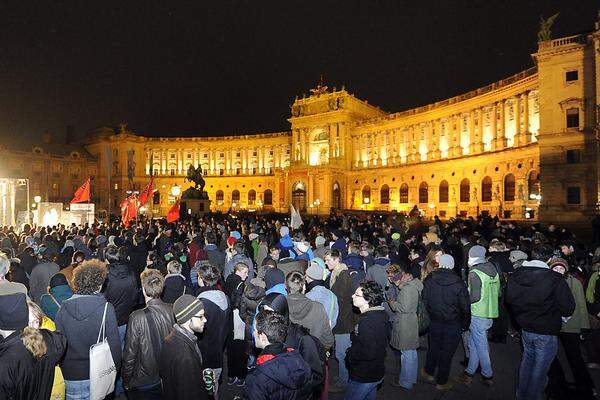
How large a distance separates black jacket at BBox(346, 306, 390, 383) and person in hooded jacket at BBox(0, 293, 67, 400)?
132 inches

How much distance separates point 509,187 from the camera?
47312 mm

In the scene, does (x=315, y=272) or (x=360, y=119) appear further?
(x=360, y=119)

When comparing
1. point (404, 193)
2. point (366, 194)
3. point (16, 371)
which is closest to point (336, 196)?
point (366, 194)

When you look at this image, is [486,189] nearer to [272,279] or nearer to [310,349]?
[272,279]

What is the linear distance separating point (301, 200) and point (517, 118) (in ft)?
112

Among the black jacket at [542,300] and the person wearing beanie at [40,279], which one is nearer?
the black jacket at [542,300]

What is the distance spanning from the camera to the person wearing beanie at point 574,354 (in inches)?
289

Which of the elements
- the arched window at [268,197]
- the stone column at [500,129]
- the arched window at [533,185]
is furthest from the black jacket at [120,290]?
the arched window at [268,197]

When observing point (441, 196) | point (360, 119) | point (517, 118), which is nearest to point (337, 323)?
point (517, 118)

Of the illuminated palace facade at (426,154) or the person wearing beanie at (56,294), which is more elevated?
the illuminated palace facade at (426,154)

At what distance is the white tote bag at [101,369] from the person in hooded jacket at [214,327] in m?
1.46

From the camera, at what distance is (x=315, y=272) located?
771 centimetres

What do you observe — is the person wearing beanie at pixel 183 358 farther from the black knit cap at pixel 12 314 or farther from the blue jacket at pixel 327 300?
the blue jacket at pixel 327 300

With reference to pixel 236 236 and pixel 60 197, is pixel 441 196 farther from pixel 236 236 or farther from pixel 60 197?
pixel 60 197
